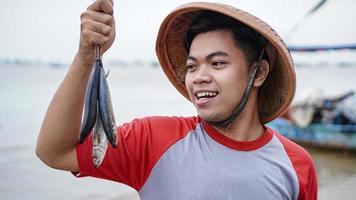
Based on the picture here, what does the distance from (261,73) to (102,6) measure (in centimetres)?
110

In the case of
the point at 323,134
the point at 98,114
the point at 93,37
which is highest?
the point at 93,37

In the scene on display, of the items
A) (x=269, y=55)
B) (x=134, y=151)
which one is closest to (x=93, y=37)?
(x=134, y=151)

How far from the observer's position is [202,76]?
2.07 metres

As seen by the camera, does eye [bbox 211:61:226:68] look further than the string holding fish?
Yes

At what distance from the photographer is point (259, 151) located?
215 cm

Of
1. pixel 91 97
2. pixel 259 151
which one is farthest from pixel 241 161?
pixel 91 97

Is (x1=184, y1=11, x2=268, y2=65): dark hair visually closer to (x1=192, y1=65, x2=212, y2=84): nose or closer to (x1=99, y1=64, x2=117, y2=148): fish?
(x1=192, y1=65, x2=212, y2=84): nose

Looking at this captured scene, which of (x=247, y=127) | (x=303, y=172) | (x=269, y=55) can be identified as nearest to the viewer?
(x=303, y=172)

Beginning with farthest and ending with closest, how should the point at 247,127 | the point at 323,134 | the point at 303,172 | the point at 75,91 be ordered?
the point at 323,134 < the point at 247,127 < the point at 303,172 < the point at 75,91

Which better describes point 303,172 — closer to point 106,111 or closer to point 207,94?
point 207,94

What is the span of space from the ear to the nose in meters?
0.39

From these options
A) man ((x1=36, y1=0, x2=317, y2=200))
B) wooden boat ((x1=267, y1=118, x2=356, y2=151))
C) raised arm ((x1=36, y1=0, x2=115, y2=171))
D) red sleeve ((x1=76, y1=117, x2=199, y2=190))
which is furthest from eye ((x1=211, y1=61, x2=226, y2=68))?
wooden boat ((x1=267, y1=118, x2=356, y2=151))

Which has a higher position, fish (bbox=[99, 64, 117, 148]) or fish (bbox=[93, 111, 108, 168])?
fish (bbox=[99, 64, 117, 148])

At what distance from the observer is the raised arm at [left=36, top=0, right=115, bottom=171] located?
1699 mm
